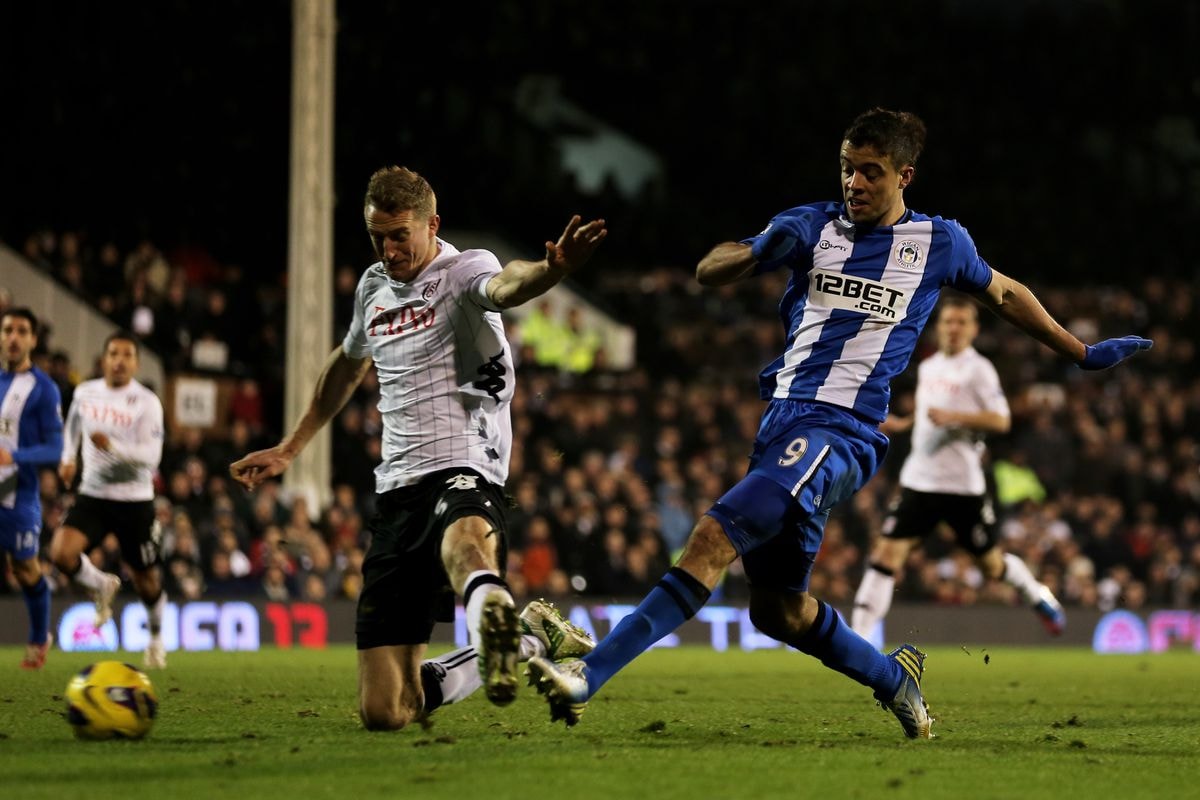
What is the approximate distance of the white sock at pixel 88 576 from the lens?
1175 cm

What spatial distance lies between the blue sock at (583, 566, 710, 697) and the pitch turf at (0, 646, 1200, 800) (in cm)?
32

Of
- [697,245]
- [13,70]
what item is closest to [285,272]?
[13,70]

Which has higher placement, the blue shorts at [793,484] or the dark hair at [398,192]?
the dark hair at [398,192]

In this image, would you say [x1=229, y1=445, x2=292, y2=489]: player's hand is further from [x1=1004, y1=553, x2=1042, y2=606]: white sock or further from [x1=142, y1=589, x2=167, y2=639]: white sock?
[x1=1004, y1=553, x2=1042, y2=606]: white sock

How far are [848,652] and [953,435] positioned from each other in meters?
6.27

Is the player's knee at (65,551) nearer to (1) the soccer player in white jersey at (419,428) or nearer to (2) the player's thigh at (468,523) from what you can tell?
(1) the soccer player in white jersey at (419,428)

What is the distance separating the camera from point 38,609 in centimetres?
1146


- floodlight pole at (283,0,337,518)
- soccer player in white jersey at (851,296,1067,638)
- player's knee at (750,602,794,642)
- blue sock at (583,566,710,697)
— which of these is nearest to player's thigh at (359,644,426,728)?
blue sock at (583,566,710,697)

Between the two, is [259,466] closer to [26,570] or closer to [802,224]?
[802,224]

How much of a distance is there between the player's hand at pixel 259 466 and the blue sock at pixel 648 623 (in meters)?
1.62

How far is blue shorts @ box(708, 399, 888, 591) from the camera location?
623cm

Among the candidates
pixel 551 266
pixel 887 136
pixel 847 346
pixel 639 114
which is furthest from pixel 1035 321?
pixel 639 114

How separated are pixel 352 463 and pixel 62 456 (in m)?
7.14

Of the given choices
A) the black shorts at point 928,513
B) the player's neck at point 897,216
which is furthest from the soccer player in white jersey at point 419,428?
the black shorts at point 928,513
